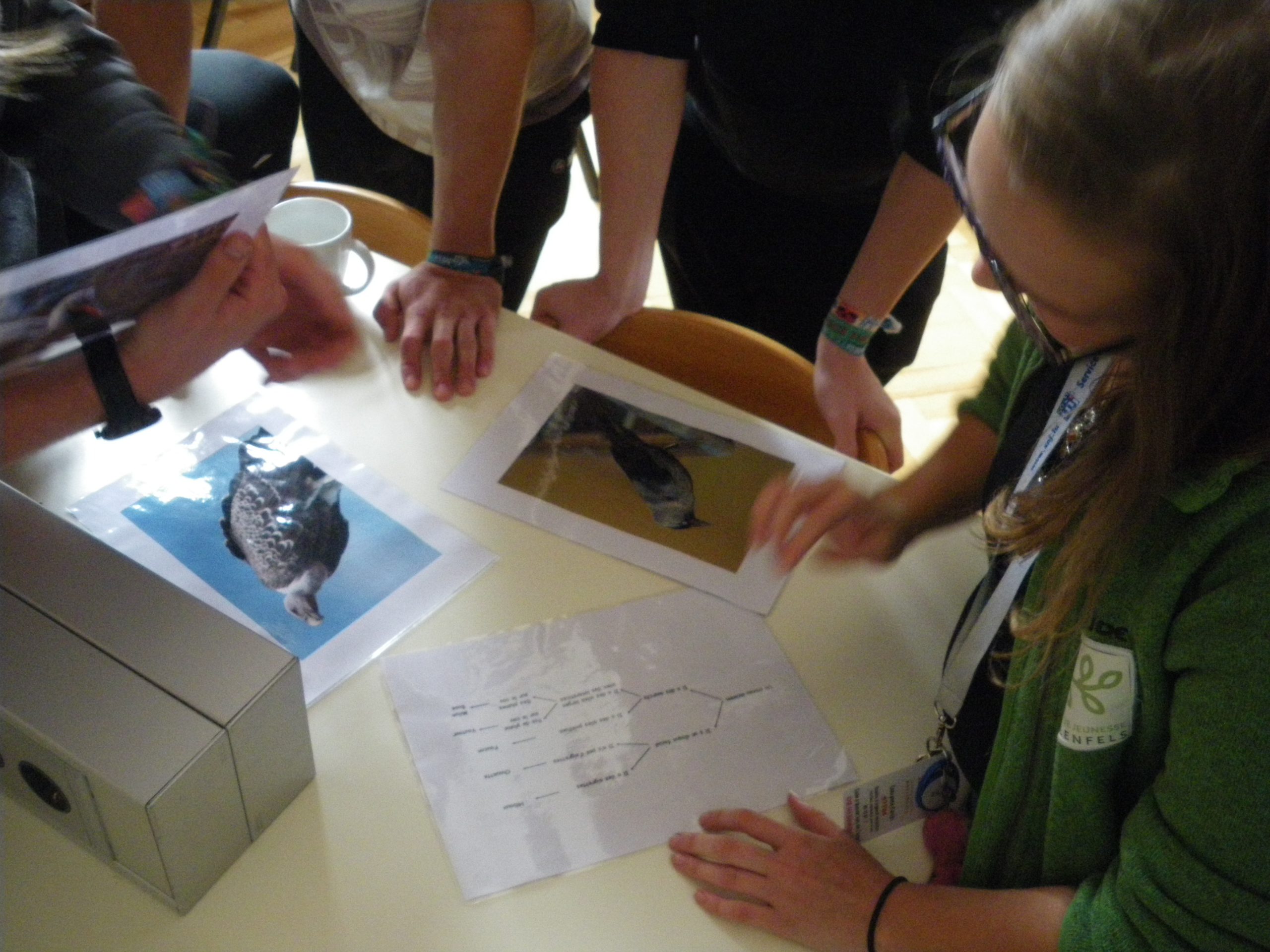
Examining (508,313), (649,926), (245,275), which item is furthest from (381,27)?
(649,926)

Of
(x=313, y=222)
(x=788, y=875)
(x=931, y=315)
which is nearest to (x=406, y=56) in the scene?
(x=313, y=222)

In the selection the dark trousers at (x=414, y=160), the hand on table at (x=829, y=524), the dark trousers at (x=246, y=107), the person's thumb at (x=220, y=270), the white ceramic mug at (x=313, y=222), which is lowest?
the dark trousers at (x=246, y=107)

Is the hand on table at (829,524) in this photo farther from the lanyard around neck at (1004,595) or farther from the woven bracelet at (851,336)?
the woven bracelet at (851,336)

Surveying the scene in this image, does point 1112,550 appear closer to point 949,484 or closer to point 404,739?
point 949,484

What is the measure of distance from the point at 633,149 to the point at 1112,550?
2.48 feet

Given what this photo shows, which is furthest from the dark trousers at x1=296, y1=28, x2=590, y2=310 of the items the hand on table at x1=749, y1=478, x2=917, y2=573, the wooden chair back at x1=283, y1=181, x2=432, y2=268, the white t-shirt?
the hand on table at x1=749, y1=478, x2=917, y2=573

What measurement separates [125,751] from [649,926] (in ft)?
1.04

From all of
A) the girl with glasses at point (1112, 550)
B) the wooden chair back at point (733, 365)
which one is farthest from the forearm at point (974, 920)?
the wooden chair back at point (733, 365)

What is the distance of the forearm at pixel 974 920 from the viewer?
598 mm

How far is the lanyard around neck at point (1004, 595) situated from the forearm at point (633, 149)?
58cm

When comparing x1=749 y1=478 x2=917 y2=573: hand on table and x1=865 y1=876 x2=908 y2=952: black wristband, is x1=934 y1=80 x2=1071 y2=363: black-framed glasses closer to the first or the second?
x1=749 y1=478 x2=917 y2=573: hand on table

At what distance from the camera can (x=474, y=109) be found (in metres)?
1.08

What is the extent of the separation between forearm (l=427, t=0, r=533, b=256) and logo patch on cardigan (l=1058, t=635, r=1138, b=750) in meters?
0.76

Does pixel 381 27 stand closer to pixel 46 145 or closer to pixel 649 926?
pixel 46 145
